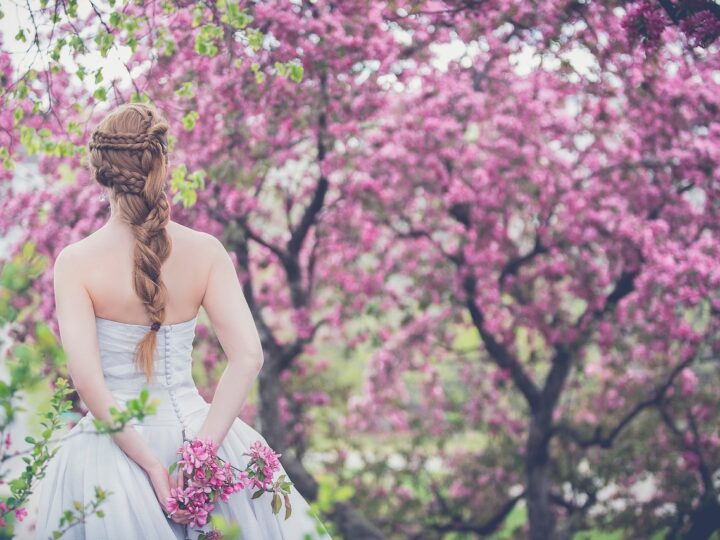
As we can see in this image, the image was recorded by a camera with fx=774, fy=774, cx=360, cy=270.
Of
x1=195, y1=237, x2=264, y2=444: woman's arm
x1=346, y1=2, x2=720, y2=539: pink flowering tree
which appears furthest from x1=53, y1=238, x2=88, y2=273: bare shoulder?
x1=346, y1=2, x2=720, y2=539: pink flowering tree

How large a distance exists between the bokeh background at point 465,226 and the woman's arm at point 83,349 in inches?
109

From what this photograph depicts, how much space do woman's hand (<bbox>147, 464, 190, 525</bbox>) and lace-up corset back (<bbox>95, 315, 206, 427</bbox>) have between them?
0.17m

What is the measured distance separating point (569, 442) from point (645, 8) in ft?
15.1

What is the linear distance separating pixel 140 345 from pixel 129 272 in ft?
0.76

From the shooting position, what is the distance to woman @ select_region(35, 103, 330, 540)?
7.55 ft

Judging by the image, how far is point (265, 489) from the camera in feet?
7.84

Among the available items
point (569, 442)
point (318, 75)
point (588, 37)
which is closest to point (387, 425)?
point (569, 442)

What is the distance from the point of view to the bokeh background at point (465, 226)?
539 centimetres

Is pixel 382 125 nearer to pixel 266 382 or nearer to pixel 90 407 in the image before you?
pixel 266 382

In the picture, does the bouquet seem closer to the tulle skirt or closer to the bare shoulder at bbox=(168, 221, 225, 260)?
the tulle skirt

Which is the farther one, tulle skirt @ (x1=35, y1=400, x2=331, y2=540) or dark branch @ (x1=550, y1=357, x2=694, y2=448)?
dark branch @ (x1=550, y1=357, x2=694, y2=448)

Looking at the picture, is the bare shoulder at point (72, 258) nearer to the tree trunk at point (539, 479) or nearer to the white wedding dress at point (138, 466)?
the white wedding dress at point (138, 466)

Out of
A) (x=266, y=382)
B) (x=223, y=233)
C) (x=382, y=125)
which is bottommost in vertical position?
(x=266, y=382)

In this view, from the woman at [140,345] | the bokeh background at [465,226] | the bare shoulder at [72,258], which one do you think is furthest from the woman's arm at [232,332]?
the bokeh background at [465,226]
